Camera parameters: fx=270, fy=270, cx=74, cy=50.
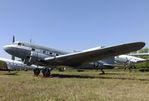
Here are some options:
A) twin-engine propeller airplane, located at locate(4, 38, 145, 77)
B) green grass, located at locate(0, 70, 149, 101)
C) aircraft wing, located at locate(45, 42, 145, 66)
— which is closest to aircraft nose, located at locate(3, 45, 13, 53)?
twin-engine propeller airplane, located at locate(4, 38, 145, 77)

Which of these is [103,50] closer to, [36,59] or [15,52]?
[36,59]

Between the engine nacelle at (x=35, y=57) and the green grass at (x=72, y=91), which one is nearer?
the green grass at (x=72, y=91)

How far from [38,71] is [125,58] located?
102ft

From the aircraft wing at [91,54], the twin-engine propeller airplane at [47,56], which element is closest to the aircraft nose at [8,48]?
the twin-engine propeller airplane at [47,56]

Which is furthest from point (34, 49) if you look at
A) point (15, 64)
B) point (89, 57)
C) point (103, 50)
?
point (15, 64)

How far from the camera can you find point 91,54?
80.8 ft

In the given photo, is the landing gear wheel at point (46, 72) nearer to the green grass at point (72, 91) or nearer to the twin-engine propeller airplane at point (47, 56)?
the twin-engine propeller airplane at point (47, 56)

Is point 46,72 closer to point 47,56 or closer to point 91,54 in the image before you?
point 47,56

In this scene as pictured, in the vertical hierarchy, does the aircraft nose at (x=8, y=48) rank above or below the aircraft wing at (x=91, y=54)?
above

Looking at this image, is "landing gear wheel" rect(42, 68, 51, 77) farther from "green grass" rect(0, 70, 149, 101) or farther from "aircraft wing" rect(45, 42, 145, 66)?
"green grass" rect(0, 70, 149, 101)

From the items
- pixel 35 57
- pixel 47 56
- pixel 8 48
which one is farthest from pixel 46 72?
pixel 8 48

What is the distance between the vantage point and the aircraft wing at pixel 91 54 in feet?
73.5

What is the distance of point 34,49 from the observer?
2628 centimetres

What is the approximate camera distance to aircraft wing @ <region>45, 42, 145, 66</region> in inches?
882
